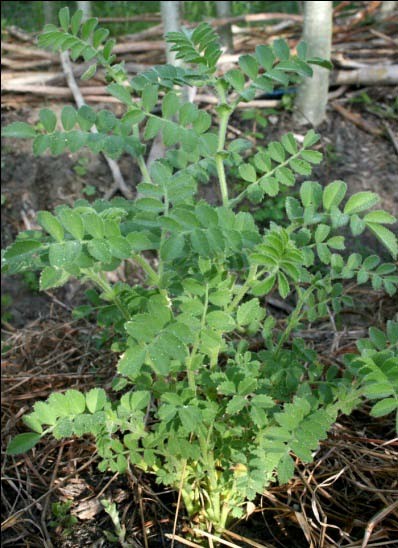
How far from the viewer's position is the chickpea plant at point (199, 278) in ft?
3.43

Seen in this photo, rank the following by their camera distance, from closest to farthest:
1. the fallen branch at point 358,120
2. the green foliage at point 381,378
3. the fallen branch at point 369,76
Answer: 1. the green foliage at point 381,378
2. the fallen branch at point 358,120
3. the fallen branch at point 369,76

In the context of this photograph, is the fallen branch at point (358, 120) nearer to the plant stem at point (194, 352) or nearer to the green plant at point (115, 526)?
the plant stem at point (194, 352)

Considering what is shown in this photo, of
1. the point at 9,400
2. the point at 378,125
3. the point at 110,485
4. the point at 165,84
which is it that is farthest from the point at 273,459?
the point at 378,125

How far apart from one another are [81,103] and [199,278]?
9.45 ft

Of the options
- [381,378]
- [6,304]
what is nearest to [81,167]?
[6,304]

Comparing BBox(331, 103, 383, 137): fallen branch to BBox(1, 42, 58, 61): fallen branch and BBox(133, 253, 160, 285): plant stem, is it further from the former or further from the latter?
BBox(133, 253, 160, 285): plant stem

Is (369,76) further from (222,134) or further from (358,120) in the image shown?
(222,134)

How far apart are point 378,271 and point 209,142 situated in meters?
0.49

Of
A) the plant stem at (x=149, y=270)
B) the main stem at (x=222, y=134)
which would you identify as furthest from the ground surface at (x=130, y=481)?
the main stem at (x=222, y=134)

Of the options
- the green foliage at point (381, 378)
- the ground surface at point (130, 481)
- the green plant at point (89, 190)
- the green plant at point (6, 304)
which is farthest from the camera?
the green plant at point (89, 190)

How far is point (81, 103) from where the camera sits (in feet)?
12.4

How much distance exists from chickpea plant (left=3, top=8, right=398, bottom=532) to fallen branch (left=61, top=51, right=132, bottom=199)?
215cm

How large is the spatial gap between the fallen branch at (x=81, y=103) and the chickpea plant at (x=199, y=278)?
84.6 inches

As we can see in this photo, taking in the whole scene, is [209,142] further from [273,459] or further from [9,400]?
[9,400]
